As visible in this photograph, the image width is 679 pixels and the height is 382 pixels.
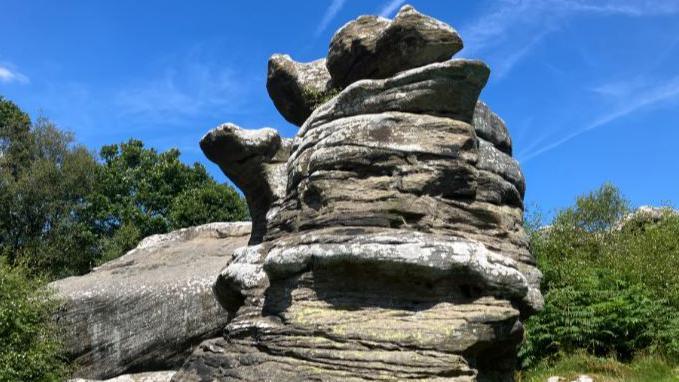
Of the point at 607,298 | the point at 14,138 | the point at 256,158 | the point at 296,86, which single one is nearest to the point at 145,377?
the point at 256,158

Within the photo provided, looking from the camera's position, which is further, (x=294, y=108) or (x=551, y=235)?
(x=551, y=235)

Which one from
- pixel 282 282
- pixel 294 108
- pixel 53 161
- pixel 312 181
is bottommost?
pixel 282 282

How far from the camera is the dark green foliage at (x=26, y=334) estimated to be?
19672 millimetres

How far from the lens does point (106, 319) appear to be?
21.7 m

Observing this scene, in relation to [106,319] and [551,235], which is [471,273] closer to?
[106,319]

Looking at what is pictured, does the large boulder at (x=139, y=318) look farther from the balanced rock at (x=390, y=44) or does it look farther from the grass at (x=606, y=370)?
the balanced rock at (x=390, y=44)

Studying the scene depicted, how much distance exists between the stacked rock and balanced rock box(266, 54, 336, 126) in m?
1.51

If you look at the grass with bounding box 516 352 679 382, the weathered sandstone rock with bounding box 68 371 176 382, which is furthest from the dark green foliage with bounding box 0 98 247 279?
the grass with bounding box 516 352 679 382

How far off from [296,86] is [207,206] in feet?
97.2

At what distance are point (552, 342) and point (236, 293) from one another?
1029 centimetres

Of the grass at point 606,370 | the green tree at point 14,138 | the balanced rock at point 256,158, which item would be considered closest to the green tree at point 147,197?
the green tree at point 14,138

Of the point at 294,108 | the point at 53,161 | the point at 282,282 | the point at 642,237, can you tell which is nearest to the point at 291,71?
the point at 294,108

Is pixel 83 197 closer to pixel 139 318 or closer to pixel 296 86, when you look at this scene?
pixel 139 318

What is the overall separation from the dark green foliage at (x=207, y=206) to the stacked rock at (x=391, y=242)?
31071 millimetres
